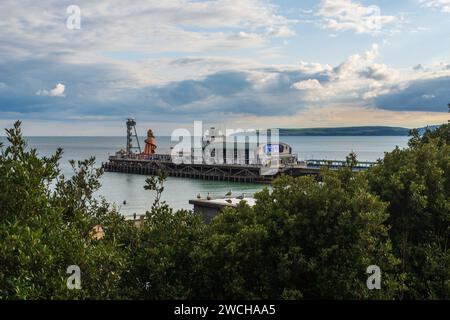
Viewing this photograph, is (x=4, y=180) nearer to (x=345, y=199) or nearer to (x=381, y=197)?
(x=345, y=199)

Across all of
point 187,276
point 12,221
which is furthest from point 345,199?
point 12,221

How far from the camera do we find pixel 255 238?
13.4m

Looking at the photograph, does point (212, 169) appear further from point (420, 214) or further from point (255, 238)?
point (255, 238)

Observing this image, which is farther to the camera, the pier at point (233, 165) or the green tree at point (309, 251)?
the pier at point (233, 165)

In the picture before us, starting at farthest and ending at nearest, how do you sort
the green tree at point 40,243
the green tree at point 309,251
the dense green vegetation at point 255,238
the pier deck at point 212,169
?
the pier deck at point 212,169, the green tree at point 309,251, the dense green vegetation at point 255,238, the green tree at point 40,243

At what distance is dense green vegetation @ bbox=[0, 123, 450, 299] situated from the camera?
10266mm

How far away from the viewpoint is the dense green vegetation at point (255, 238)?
33.7 feet

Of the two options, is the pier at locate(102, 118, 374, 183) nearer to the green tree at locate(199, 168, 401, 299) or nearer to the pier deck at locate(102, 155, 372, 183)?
the pier deck at locate(102, 155, 372, 183)

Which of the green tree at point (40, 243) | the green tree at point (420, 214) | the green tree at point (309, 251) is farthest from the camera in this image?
the green tree at point (420, 214)

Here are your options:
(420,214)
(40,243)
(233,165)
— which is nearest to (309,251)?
(420,214)

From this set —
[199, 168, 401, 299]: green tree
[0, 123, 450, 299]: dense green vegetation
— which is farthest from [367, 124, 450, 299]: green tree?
[199, 168, 401, 299]: green tree

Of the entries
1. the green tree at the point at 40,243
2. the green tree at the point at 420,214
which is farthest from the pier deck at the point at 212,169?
the green tree at the point at 40,243

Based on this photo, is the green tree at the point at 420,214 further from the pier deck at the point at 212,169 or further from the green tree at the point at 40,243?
the pier deck at the point at 212,169

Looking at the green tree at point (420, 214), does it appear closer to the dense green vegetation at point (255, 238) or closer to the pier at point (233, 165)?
the dense green vegetation at point (255, 238)
